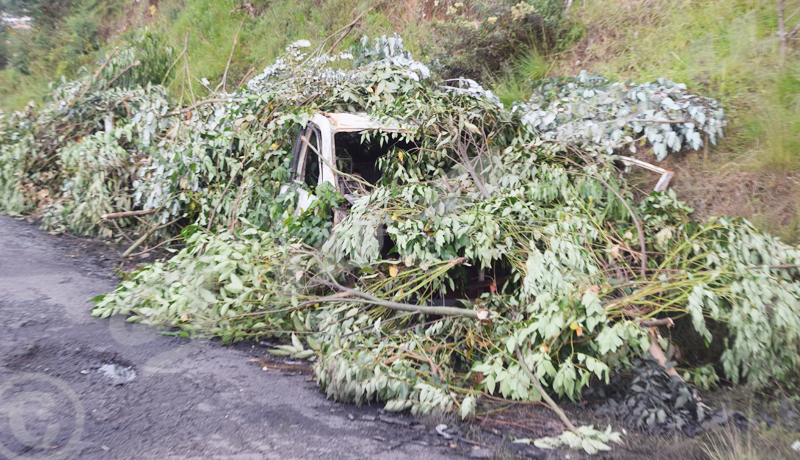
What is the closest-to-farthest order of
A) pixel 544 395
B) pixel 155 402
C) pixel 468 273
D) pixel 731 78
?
pixel 155 402 → pixel 544 395 → pixel 468 273 → pixel 731 78

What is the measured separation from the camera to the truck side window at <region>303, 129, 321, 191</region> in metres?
5.20

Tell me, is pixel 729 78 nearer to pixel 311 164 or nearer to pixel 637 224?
pixel 637 224

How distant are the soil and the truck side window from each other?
6.12 ft

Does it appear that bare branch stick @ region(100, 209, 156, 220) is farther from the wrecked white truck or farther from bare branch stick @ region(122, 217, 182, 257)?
the wrecked white truck

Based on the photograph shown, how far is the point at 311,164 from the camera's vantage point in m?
5.25

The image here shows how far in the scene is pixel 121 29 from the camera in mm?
16531

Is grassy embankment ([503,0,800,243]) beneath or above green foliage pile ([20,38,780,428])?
above

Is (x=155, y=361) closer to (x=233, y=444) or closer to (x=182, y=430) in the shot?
(x=182, y=430)

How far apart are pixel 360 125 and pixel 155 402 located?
3.11 meters

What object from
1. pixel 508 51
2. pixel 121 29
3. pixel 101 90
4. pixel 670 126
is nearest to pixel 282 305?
pixel 670 126

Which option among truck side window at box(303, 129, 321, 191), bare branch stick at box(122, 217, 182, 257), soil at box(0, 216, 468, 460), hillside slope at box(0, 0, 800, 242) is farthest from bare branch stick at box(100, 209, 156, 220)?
truck side window at box(303, 129, 321, 191)

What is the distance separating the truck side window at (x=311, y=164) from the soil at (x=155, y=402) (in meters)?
1.87

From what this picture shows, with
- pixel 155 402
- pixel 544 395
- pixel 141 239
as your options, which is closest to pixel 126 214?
pixel 141 239

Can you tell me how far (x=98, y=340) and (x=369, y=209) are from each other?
219 centimetres
